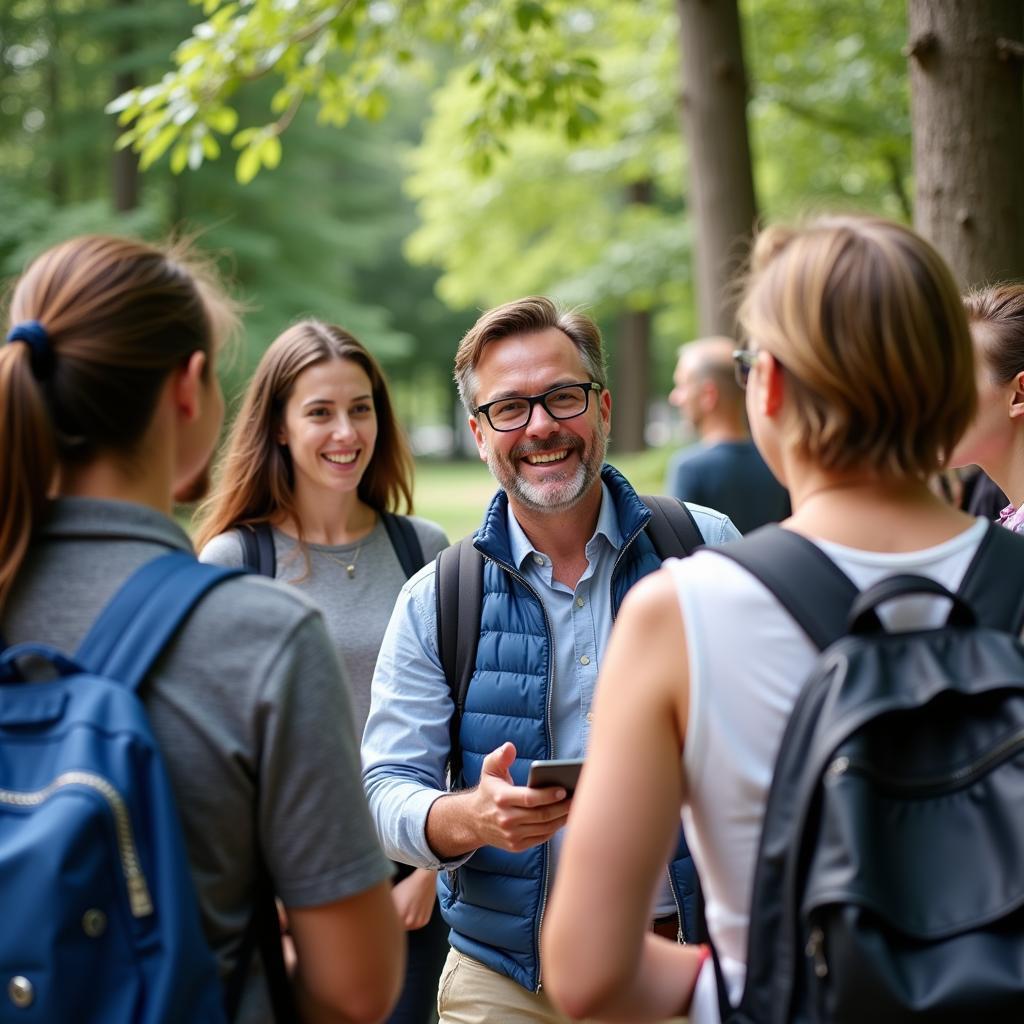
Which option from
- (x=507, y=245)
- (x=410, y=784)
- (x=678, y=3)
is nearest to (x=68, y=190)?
(x=507, y=245)

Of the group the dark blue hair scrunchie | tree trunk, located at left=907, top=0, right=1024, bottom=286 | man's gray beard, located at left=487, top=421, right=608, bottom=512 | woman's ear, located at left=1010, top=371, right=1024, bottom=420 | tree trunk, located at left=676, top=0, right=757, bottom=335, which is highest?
tree trunk, located at left=676, top=0, right=757, bottom=335

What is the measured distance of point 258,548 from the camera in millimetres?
4059

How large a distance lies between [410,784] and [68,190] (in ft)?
85.5

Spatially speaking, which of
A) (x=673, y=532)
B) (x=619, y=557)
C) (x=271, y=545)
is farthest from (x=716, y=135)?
(x=619, y=557)

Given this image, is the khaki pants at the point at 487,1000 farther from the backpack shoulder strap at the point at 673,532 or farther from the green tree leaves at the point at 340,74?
the green tree leaves at the point at 340,74

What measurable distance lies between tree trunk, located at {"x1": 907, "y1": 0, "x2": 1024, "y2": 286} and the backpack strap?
8.73 ft

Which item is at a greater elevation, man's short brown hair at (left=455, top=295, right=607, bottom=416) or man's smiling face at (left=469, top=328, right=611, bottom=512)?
man's short brown hair at (left=455, top=295, right=607, bottom=416)

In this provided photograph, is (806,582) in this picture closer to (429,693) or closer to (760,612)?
(760,612)

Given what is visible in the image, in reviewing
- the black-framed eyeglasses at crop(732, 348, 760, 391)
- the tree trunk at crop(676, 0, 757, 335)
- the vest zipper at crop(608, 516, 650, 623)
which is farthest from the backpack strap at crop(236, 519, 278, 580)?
the tree trunk at crop(676, 0, 757, 335)

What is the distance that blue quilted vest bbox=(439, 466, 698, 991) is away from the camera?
9.16 ft

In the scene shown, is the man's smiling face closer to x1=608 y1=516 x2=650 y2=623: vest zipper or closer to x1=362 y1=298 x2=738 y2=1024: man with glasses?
x1=362 y1=298 x2=738 y2=1024: man with glasses

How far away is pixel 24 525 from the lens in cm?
175

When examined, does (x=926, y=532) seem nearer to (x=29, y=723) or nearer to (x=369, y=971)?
(x=369, y=971)

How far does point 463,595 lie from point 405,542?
1326mm
